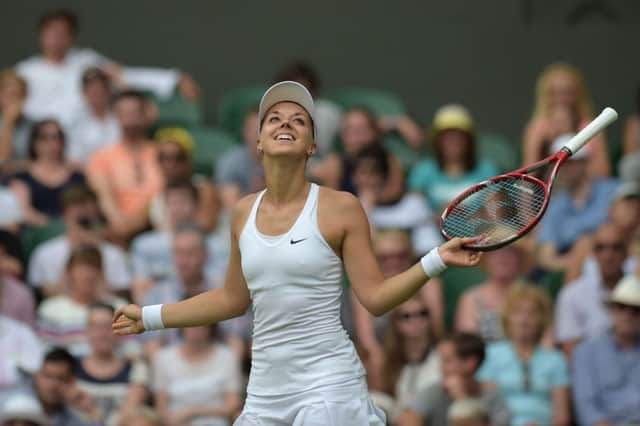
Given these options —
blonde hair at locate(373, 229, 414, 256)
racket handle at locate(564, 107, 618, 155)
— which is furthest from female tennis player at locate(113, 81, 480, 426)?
blonde hair at locate(373, 229, 414, 256)

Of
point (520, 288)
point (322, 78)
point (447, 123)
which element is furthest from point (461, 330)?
point (322, 78)

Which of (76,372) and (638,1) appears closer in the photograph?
(76,372)

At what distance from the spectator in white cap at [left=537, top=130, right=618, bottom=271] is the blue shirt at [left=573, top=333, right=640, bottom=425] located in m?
1.07

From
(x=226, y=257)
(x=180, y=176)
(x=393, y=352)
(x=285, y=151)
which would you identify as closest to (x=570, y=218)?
(x=393, y=352)

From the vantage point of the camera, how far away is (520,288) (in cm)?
825

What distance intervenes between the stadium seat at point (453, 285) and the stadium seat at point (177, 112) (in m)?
2.42

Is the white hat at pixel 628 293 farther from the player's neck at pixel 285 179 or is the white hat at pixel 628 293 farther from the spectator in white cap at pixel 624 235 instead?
the player's neck at pixel 285 179

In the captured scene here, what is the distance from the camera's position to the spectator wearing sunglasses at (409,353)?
8.12 metres

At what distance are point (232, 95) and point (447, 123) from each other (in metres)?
1.77

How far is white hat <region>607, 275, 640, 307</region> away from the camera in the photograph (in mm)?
8047

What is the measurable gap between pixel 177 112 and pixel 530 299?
3.36 metres

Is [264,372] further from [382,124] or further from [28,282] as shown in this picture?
[382,124]


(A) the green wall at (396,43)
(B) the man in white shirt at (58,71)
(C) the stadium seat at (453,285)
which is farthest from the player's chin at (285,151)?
(A) the green wall at (396,43)

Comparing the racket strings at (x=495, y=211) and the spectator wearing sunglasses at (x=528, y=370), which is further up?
the racket strings at (x=495, y=211)
